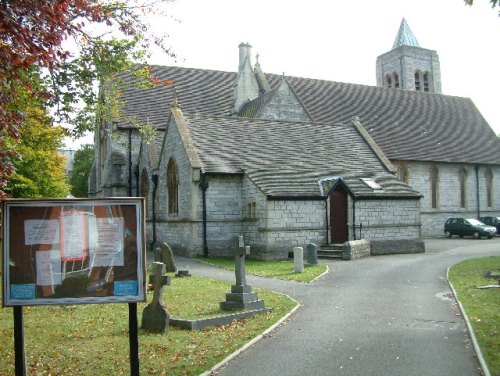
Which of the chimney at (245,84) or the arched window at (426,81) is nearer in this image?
the chimney at (245,84)

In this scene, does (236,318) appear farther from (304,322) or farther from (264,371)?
(264,371)

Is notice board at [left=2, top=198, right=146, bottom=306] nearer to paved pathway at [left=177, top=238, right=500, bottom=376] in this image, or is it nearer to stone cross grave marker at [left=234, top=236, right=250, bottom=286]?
paved pathway at [left=177, top=238, right=500, bottom=376]

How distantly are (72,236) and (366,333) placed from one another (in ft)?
18.0

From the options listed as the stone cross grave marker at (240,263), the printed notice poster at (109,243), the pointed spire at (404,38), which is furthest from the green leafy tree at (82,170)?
the printed notice poster at (109,243)

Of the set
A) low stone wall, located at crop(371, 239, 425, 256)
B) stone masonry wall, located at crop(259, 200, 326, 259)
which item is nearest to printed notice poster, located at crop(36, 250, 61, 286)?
stone masonry wall, located at crop(259, 200, 326, 259)

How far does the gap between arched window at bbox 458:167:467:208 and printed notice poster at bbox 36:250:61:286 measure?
126 feet

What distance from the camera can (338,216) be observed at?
24.6 metres

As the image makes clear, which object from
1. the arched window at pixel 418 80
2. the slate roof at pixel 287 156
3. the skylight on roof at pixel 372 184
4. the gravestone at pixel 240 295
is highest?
the arched window at pixel 418 80

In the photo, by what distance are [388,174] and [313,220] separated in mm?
6424

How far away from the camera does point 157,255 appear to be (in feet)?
67.6

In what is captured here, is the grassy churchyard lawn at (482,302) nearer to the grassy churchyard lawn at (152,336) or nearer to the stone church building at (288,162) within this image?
the grassy churchyard lawn at (152,336)

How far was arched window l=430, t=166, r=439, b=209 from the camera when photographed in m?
38.7

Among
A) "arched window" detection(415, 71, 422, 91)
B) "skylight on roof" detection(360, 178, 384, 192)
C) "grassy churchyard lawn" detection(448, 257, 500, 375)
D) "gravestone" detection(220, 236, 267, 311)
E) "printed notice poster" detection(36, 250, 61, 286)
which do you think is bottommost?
"grassy churchyard lawn" detection(448, 257, 500, 375)

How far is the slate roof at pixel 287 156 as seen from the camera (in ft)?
80.1
